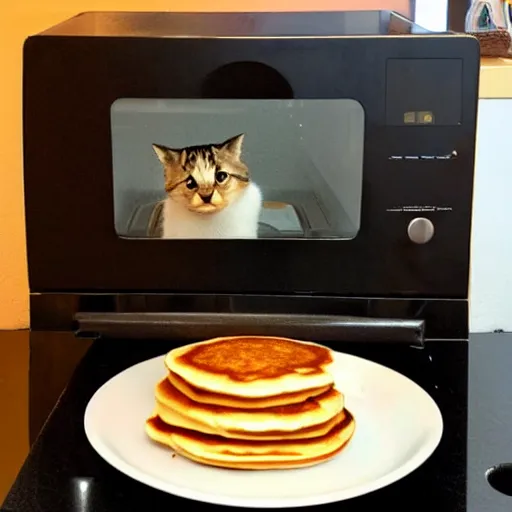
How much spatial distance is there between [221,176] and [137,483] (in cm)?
40

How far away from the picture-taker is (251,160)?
3.07 ft

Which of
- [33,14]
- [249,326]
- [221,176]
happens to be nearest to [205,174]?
[221,176]

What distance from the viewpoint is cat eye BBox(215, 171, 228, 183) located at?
0.94m

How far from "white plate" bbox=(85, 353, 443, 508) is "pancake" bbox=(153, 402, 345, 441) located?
3 cm

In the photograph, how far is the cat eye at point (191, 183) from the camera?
946mm

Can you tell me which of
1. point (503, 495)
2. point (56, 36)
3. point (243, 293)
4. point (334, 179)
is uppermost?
point (56, 36)

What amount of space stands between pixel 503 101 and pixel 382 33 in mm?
184

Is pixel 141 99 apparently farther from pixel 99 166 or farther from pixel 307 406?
pixel 307 406

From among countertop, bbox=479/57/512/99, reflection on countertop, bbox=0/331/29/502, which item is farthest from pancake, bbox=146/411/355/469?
→ countertop, bbox=479/57/512/99

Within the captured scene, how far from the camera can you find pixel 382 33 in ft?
3.10

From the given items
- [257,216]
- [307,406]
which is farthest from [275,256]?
[307,406]

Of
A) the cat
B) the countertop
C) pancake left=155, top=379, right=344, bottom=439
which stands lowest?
pancake left=155, top=379, right=344, bottom=439

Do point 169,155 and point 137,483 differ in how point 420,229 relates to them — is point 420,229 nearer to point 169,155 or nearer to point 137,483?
point 169,155

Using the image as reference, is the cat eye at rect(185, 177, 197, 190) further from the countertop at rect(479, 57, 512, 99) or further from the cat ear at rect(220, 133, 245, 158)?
the countertop at rect(479, 57, 512, 99)
